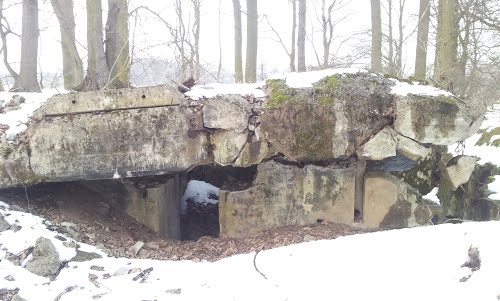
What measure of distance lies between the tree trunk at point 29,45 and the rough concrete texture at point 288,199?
17.1 feet

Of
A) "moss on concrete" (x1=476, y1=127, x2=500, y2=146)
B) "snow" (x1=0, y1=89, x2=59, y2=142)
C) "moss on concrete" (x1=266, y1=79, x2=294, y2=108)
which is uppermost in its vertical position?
"moss on concrete" (x1=266, y1=79, x2=294, y2=108)

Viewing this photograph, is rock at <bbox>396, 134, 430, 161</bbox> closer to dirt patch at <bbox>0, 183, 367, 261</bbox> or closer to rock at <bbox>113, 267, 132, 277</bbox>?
dirt patch at <bbox>0, 183, 367, 261</bbox>

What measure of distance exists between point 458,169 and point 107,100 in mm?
4237

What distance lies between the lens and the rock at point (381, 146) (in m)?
4.54

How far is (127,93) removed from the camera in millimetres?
4391

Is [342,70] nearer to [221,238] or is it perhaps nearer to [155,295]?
[221,238]

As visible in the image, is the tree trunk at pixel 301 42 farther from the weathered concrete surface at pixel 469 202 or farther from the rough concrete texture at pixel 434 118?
the rough concrete texture at pixel 434 118

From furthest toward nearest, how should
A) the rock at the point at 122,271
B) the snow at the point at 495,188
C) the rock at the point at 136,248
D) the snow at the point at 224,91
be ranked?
the snow at the point at 495,188, the snow at the point at 224,91, the rock at the point at 136,248, the rock at the point at 122,271

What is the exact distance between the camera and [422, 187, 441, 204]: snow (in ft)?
18.7

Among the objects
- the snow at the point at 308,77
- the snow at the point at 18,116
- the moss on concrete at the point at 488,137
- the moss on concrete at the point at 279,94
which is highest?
the snow at the point at 308,77

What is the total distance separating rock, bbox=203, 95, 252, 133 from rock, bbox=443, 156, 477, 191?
9.16 ft

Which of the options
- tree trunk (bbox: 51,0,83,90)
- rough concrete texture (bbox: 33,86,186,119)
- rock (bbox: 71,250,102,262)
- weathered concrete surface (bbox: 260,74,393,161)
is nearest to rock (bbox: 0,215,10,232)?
rock (bbox: 71,250,102,262)

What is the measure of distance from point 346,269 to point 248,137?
1.98 m

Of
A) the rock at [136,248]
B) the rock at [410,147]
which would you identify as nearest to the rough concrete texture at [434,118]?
the rock at [410,147]
